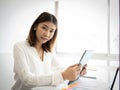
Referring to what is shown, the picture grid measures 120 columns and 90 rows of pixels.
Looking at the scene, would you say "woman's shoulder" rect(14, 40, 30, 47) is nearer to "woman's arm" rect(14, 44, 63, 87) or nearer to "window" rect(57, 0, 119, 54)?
"woman's arm" rect(14, 44, 63, 87)

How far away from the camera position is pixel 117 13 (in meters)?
2.13

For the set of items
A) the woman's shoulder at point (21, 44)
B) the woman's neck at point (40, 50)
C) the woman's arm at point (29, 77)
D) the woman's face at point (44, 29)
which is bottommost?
the woman's arm at point (29, 77)

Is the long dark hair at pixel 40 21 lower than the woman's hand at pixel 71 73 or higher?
higher

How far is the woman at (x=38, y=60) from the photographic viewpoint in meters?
0.73

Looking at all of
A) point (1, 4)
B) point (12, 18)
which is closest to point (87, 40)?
point (12, 18)

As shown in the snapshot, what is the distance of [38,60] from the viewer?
0.90m

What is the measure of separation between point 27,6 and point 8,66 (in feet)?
2.91

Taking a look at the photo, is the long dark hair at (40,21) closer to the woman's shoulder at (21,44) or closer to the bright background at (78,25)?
the woman's shoulder at (21,44)

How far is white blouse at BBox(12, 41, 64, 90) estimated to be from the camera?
0.73m

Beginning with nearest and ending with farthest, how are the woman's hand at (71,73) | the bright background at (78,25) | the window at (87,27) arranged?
the woman's hand at (71,73) → the bright background at (78,25) → the window at (87,27)

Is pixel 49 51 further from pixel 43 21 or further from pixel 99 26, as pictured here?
pixel 99 26

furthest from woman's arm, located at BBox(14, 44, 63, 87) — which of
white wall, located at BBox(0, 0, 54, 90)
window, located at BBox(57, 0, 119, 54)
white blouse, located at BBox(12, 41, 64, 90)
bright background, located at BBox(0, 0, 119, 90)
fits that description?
window, located at BBox(57, 0, 119, 54)

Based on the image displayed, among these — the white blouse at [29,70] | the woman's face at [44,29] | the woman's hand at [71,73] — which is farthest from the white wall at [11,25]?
the woman's hand at [71,73]

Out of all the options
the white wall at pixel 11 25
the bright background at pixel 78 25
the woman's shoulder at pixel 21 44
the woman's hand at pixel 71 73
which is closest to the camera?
the woman's hand at pixel 71 73
